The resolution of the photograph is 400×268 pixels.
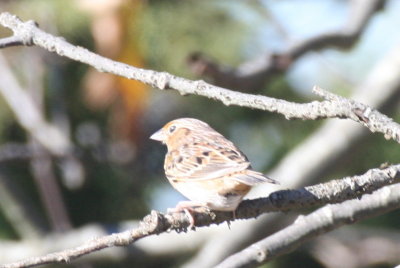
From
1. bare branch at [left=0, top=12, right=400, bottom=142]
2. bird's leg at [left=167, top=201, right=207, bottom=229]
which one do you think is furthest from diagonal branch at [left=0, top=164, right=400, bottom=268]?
bare branch at [left=0, top=12, right=400, bottom=142]

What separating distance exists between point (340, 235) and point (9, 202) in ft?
6.01

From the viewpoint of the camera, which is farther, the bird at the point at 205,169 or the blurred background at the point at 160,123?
the blurred background at the point at 160,123

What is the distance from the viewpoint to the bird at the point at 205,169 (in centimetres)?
250

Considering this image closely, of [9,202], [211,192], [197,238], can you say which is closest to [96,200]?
[9,202]

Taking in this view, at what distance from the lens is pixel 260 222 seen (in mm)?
4266

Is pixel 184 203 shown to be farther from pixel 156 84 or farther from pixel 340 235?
pixel 340 235

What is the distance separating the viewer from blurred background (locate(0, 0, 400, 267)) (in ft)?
14.6

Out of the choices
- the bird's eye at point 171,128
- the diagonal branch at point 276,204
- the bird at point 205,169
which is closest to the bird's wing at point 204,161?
the bird at point 205,169

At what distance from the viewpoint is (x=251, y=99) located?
6.99 ft

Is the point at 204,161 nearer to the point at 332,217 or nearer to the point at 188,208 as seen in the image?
the point at 332,217

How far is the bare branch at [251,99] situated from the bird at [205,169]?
1.00 feet

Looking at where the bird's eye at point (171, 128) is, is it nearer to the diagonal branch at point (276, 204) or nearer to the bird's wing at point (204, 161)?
the bird's wing at point (204, 161)

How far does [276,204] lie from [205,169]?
75 centimetres

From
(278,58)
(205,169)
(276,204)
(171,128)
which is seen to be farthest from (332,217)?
(278,58)
